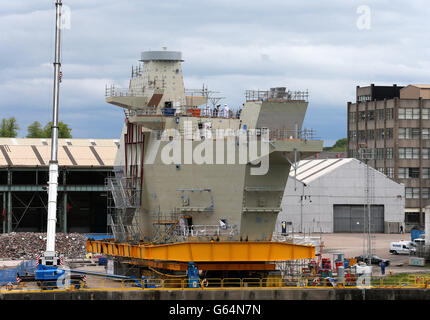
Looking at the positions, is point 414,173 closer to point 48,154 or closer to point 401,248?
point 401,248

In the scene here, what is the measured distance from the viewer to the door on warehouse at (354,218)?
95.9 m

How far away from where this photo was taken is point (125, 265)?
1746 inches

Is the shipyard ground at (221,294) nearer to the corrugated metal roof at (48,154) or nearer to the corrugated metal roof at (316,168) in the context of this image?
the corrugated metal roof at (48,154)

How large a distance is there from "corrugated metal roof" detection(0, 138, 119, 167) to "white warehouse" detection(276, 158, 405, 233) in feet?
73.6

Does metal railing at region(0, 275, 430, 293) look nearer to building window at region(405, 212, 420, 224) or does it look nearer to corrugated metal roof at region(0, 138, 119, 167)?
corrugated metal roof at region(0, 138, 119, 167)

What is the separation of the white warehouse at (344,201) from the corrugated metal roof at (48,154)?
2244 centimetres

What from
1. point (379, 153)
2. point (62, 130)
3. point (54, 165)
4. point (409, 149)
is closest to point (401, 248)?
point (54, 165)

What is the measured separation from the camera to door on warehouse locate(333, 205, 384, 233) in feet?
315

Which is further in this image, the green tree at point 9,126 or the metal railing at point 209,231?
the green tree at point 9,126

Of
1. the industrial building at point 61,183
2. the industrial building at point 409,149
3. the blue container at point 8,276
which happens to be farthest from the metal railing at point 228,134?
the industrial building at point 409,149

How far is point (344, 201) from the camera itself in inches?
3782

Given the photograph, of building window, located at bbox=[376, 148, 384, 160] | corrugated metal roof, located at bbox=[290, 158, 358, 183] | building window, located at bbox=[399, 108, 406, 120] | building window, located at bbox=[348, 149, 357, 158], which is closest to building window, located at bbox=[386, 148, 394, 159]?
building window, located at bbox=[376, 148, 384, 160]
